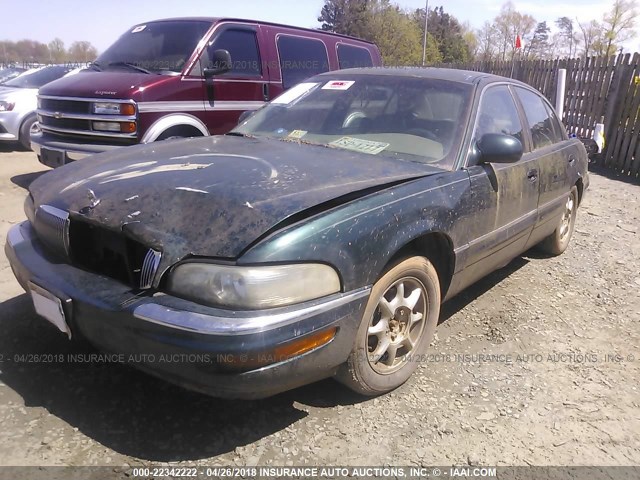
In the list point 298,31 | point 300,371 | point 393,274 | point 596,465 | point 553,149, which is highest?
point 298,31

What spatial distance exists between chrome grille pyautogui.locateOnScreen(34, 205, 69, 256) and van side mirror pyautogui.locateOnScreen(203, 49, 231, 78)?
364cm

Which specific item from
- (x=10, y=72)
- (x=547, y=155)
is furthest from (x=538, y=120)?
Result: (x=10, y=72)

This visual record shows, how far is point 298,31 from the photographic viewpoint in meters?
6.96

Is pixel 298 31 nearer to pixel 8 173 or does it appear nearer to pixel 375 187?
pixel 8 173

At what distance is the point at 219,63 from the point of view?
582cm

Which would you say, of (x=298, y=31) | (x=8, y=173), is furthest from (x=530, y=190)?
(x=8, y=173)

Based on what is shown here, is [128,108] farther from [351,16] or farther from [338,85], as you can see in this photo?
[351,16]

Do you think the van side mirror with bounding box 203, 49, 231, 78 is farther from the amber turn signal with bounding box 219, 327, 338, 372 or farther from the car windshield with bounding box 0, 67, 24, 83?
the car windshield with bounding box 0, 67, 24, 83

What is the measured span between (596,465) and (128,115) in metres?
4.92

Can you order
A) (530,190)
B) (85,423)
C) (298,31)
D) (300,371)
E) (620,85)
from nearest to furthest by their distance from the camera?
(300,371) → (85,423) → (530,190) → (298,31) → (620,85)

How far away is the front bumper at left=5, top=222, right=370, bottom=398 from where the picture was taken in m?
1.88

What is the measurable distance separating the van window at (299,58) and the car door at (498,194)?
3669 millimetres

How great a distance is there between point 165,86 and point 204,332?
13.9 ft

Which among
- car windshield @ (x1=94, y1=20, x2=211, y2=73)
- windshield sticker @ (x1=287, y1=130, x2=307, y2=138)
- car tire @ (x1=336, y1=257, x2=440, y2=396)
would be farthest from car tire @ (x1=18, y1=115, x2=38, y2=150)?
car tire @ (x1=336, y1=257, x2=440, y2=396)
